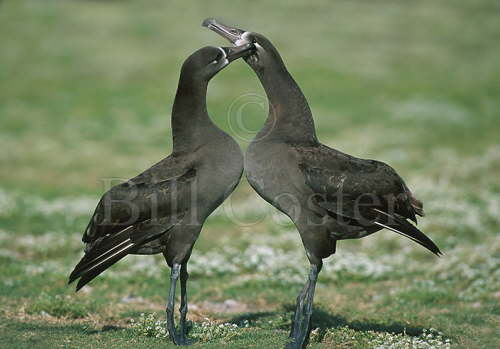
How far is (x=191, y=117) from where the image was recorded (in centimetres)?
859

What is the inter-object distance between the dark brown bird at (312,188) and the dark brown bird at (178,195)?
396 mm

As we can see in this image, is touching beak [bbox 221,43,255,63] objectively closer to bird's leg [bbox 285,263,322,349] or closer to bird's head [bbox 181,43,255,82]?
bird's head [bbox 181,43,255,82]

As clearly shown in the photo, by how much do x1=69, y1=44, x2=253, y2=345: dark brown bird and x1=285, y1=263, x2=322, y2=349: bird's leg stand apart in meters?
1.40

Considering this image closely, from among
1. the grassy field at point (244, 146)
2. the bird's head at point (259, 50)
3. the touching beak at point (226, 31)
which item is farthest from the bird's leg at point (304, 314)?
the touching beak at point (226, 31)

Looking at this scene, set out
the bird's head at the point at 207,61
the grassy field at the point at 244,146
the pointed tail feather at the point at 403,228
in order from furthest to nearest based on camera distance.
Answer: the grassy field at the point at 244,146 → the bird's head at the point at 207,61 → the pointed tail feather at the point at 403,228

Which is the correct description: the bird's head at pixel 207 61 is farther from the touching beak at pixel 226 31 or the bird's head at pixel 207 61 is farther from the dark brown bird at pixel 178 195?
the touching beak at pixel 226 31

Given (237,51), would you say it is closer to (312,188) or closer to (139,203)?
(312,188)

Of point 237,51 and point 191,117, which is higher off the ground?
point 237,51

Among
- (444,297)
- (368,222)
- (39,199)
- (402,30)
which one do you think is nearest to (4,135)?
(39,199)

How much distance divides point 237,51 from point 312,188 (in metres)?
2.02

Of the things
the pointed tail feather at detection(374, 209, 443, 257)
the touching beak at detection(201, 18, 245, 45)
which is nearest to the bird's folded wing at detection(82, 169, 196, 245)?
the touching beak at detection(201, 18, 245, 45)

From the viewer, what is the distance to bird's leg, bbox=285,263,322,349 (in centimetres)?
813

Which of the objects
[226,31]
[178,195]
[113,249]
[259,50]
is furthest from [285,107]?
[113,249]

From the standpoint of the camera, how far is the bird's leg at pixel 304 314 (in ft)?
26.7
